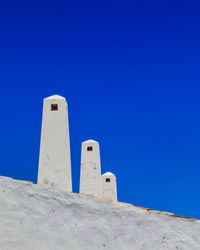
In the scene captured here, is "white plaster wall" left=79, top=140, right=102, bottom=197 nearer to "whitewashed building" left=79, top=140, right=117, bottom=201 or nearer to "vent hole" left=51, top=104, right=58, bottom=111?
"whitewashed building" left=79, top=140, right=117, bottom=201

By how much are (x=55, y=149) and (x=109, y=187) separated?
39.0 ft

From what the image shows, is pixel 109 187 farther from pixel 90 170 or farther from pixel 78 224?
pixel 78 224

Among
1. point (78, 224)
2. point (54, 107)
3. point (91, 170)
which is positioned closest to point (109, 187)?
point (91, 170)

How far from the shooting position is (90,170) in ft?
58.5

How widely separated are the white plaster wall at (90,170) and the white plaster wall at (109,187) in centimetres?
521

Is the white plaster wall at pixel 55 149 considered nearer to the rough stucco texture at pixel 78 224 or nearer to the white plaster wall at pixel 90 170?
the rough stucco texture at pixel 78 224

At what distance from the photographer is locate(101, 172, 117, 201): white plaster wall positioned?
2255 cm

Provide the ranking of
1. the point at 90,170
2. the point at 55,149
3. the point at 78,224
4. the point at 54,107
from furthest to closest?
the point at 90,170, the point at 54,107, the point at 55,149, the point at 78,224

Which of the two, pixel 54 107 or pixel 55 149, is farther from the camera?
pixel 54 107

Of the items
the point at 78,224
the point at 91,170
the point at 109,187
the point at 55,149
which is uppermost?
the point at 109,187

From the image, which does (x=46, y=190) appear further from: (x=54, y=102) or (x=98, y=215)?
(x=54, y=102)

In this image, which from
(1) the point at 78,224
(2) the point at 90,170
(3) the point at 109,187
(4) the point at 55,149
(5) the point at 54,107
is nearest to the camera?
(1) the point at 78,224

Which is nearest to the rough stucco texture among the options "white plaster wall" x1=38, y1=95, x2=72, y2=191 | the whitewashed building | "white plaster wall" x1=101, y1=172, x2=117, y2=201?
"white plaster wall" x1=38, y1=95, x2=72, y2=191

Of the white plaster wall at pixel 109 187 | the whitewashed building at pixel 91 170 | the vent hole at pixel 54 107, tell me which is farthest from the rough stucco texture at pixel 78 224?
the white plaster wall at pixel 109 187
